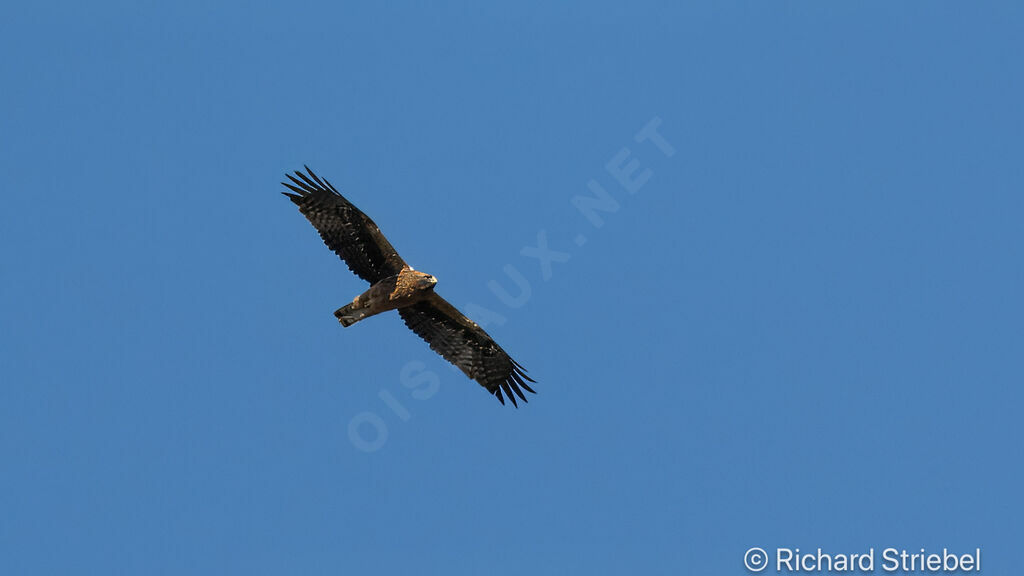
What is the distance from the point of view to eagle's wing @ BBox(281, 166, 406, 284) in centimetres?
2467

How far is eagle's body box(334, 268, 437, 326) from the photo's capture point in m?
24.5

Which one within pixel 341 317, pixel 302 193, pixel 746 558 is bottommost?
pixel 746 558

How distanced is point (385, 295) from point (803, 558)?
9694 millimetres

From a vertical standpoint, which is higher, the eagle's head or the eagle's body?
the eagle's head

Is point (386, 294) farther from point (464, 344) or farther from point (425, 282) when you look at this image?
point (464, 344)

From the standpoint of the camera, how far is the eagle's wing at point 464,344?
25578 millimetres

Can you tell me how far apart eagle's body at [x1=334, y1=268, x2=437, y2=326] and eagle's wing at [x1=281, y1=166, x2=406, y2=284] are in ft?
0.87

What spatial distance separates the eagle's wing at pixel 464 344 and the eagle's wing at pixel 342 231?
1.08 meters

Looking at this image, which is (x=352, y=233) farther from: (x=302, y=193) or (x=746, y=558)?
(x=746, y=558)

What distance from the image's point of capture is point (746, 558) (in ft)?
81.6

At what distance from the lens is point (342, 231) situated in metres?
24.8

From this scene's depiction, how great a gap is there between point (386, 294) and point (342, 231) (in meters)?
1.53

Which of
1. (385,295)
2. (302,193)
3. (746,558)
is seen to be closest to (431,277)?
(385,295)

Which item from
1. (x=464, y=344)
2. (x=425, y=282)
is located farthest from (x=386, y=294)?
(x=464, y=344)
